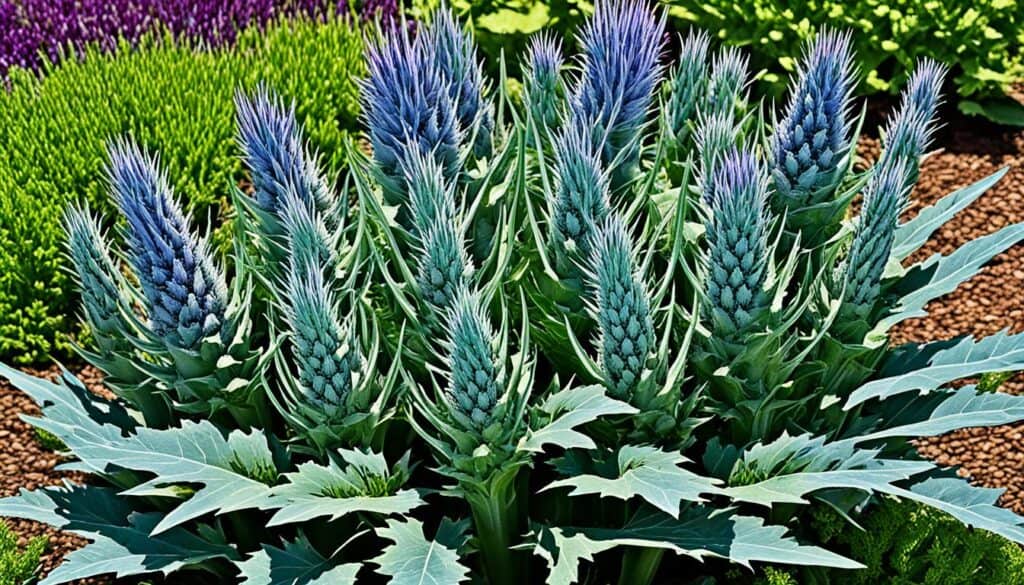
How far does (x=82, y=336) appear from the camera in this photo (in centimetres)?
405

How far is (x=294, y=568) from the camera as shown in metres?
2.52

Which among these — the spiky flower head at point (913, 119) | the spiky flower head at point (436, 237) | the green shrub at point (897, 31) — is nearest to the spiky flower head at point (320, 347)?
the spiky flower head at point (436, 237)

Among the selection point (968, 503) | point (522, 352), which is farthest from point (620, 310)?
point (968, 503)

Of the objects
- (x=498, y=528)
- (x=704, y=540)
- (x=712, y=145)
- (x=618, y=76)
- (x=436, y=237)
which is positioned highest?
(x=618, y=76)

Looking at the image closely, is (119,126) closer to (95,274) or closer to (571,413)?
(95,274)

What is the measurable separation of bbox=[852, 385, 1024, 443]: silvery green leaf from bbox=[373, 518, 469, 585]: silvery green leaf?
0.85 metres

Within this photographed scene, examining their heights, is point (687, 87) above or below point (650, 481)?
above

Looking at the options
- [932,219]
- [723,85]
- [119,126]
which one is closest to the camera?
[723,85]

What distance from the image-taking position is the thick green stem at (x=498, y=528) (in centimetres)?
255

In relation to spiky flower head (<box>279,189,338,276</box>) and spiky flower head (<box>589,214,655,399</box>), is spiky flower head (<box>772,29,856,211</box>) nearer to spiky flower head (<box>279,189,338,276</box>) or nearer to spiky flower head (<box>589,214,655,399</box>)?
spiky flower head (<box>589,214,655,399</box>)

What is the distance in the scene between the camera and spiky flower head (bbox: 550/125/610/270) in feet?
8.16

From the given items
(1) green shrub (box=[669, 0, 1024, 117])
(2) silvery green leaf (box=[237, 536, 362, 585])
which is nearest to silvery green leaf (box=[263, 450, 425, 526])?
(2) silvery green leaf (box=[237, 536, 362, 585])

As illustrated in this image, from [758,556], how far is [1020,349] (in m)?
0.82

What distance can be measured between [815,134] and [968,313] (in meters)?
1.83
